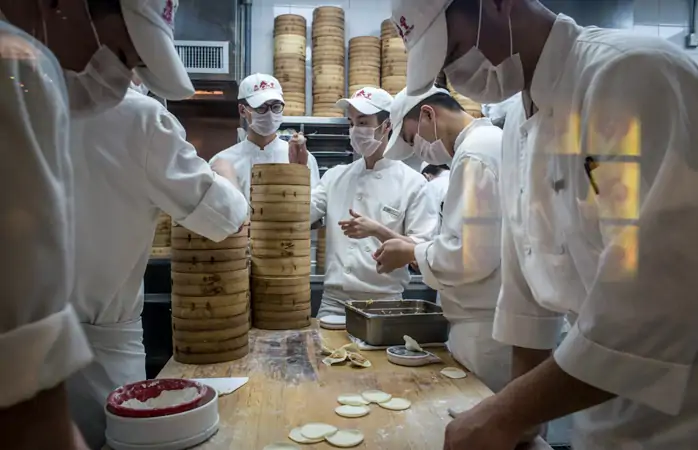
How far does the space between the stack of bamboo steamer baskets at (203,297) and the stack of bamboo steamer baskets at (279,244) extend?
0.41 m

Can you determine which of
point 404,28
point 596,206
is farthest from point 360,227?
point 596,206

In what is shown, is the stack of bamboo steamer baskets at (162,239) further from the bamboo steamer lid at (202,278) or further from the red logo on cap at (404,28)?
the red logo on cap at (404,28)

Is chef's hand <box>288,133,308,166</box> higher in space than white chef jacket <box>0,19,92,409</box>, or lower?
higher

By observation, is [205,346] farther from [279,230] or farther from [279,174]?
[279,174]

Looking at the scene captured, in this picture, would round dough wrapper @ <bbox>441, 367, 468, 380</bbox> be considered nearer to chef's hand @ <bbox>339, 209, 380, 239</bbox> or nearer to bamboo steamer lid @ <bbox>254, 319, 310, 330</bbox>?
bamboo steamer lid @ <bbox>254, 319, 310, 330</bbox>

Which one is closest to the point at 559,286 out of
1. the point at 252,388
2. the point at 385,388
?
the point at 385,388

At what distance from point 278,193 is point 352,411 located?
110 cm

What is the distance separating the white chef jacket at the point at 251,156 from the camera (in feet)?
9.05

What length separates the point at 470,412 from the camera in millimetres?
980

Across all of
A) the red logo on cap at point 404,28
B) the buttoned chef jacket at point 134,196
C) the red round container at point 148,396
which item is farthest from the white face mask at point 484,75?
the red round container at point 148,396

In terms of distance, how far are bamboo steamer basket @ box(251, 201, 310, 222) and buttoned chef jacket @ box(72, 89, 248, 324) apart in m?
0.45

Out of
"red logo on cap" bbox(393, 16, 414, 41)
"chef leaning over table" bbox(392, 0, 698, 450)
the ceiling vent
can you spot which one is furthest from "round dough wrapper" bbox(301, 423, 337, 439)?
the ceiling vent

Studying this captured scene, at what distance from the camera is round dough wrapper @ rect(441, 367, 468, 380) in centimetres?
161

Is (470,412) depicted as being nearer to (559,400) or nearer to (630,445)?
(559,400)
